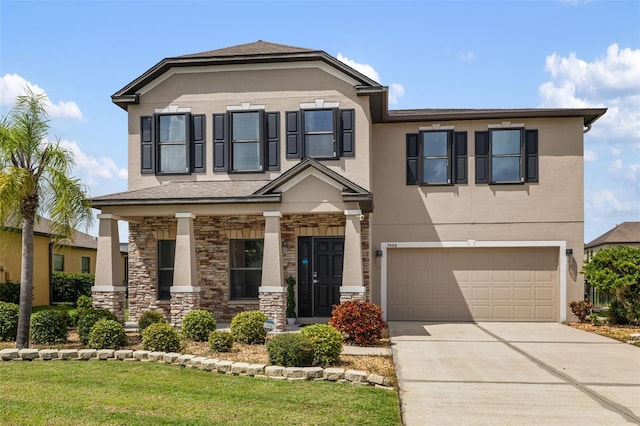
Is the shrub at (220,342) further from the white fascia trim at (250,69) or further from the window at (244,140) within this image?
the white fascia trim at (250,69)

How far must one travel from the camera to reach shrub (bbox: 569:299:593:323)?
56.5ft

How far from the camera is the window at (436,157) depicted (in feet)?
58.9

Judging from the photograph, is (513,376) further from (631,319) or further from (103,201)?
(103,201)

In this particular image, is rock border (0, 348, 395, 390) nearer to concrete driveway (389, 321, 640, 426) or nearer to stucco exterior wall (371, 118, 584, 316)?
concrete driveway (389, 321, 640, 426)

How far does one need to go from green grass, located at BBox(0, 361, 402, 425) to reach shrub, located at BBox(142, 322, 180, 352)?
1205 millimetres

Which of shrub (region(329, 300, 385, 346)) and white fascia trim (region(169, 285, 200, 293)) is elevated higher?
white fascia trim (region(169, 285, 200, 293))

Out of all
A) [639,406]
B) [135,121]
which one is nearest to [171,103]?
[135,121]

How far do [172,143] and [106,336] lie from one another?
7.21 meters

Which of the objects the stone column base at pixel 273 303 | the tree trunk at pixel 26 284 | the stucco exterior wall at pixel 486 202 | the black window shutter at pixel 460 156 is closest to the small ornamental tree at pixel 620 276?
the stucco exterior wall at pixel 486 202

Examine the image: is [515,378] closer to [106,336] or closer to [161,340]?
[161,340]

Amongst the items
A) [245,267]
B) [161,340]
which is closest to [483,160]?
[245,267]

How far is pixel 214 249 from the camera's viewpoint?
663 inches

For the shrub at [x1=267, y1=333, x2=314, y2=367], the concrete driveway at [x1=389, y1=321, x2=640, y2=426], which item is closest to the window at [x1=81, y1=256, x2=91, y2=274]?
the concrete driveway at [x1=389, y1=321, x2=640, y2=426]

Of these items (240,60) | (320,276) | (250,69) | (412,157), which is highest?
(240,60)
